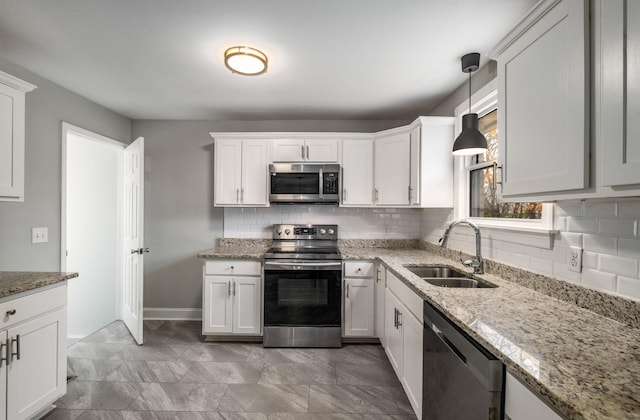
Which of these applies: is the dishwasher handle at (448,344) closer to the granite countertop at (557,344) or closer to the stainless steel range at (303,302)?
the granite countertop at (557,344)

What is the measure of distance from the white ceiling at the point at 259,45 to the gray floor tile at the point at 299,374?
2431 mm

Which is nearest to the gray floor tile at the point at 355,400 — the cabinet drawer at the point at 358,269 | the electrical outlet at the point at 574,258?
the cabinet drawer at the point at 358,269

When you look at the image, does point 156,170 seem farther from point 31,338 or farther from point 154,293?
point 31,338

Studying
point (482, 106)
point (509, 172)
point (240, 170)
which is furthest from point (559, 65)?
point (240, 170)

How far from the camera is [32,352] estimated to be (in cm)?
167

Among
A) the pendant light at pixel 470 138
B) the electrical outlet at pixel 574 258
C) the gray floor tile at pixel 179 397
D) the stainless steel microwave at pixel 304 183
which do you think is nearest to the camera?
the electrical outlet at pixel 574 258

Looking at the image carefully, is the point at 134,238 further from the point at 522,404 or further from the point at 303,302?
the point at 522,404

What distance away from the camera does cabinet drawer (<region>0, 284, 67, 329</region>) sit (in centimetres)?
154

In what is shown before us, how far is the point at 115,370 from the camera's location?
2371 mm

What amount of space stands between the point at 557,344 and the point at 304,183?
7.90ft

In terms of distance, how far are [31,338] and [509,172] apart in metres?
2.76

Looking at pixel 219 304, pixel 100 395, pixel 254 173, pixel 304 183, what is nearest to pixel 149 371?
pixel 100 395

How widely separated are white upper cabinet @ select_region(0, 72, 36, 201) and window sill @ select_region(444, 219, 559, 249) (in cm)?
314

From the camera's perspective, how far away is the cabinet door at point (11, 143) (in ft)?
5.62
